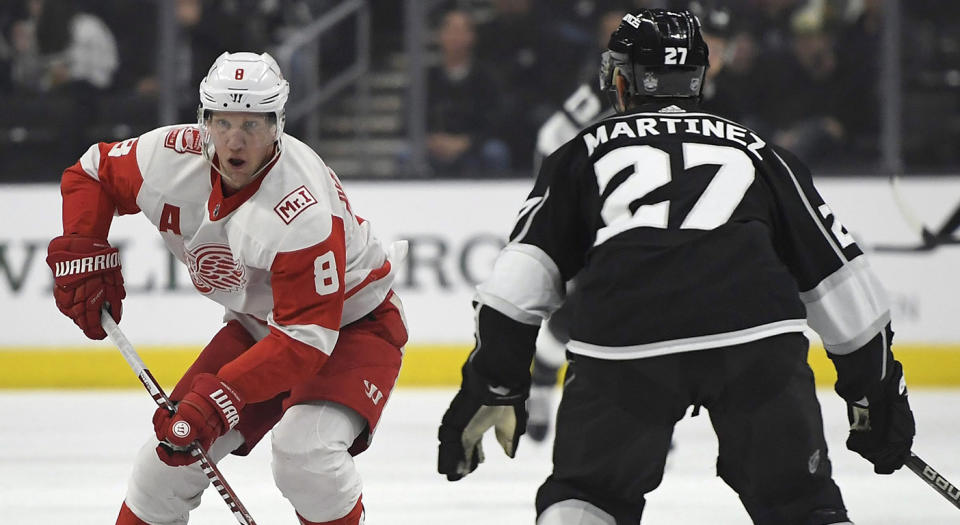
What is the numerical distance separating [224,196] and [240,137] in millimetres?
161

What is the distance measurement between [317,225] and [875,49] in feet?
14.3

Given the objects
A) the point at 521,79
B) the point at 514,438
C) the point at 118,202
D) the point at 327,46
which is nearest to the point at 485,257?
the point at 521,79

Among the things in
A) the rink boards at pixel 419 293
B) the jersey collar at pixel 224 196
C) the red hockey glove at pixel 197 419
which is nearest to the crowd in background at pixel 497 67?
the rink boards at pixel 419 293

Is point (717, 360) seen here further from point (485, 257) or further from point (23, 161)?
point (23, 161)

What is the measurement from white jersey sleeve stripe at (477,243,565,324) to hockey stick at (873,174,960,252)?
14.4 feet

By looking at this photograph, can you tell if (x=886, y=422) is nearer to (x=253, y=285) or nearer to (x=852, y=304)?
(x=852, y=304)

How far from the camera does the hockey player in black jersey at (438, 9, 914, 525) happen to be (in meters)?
1.97

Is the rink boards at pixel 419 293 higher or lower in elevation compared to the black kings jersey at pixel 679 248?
lower

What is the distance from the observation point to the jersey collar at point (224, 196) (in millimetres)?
2578

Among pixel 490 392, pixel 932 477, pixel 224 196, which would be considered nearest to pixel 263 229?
pixel 224 196

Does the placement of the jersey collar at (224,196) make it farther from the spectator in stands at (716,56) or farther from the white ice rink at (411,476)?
the spectator in stands at (716,56)

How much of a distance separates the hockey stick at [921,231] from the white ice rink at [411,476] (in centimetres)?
69

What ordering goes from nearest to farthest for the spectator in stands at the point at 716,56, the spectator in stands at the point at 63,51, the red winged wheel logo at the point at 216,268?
the red winged wheel logo at the point at 216,268 → the spectator in stands at the point at 716,56 → the spectator in stands at the point at 63,51

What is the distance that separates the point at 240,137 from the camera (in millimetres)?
2506
